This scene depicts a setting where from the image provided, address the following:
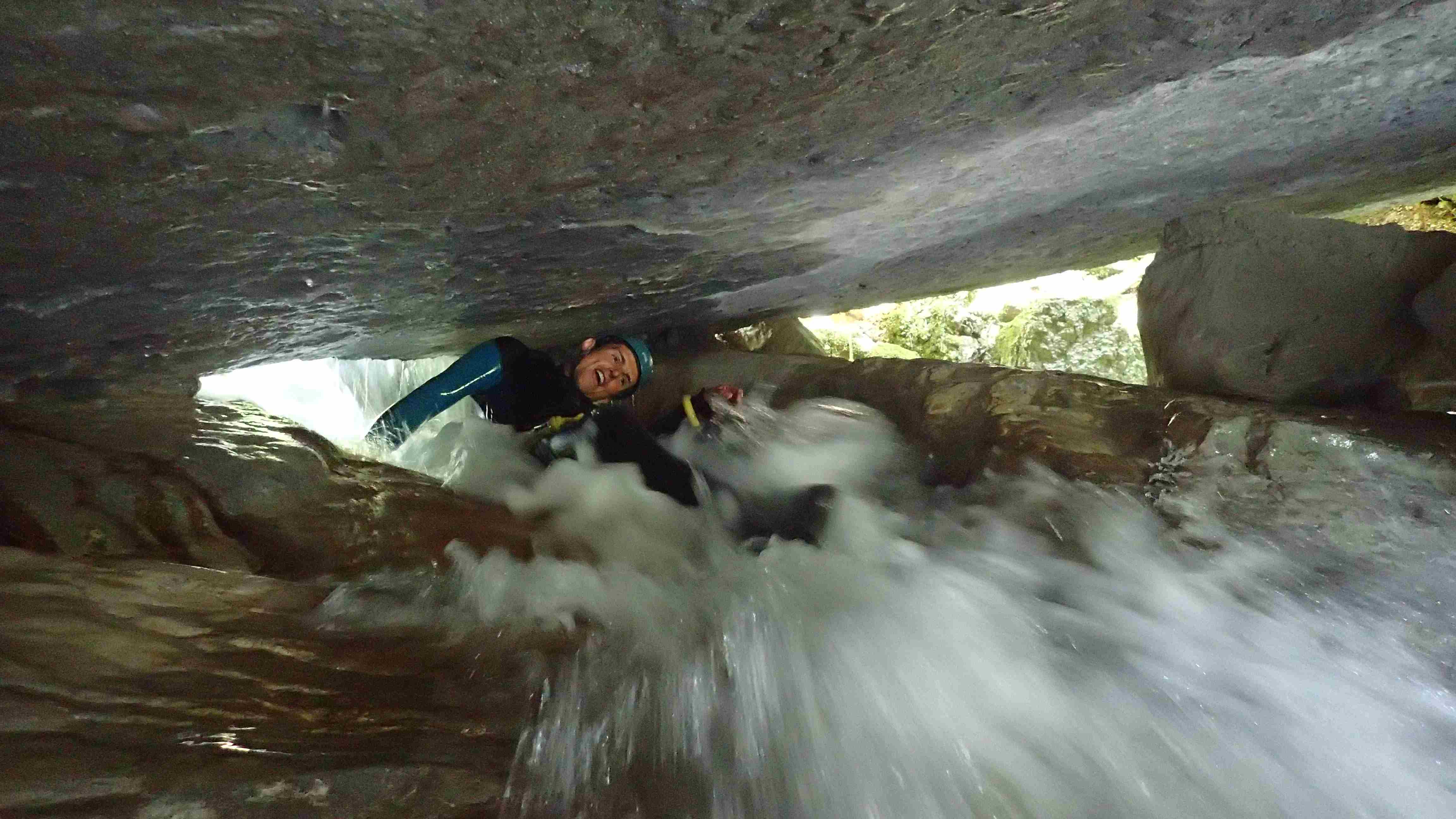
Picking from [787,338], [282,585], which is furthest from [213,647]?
[787,338]

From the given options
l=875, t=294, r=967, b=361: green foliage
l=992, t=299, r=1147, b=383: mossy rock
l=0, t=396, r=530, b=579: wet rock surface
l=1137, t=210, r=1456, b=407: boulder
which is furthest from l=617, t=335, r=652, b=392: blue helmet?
l=875, t=294, r=967, b=361: green foliage

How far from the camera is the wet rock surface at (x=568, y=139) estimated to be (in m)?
1.38

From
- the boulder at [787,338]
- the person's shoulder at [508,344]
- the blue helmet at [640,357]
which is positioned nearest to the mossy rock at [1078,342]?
the boulder at [787,338]

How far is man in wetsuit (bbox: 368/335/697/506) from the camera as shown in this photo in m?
4.27

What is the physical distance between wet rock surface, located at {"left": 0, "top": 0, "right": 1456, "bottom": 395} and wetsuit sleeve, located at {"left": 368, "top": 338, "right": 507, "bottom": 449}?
0.66 m

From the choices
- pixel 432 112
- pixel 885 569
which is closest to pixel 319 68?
pixel 432 112

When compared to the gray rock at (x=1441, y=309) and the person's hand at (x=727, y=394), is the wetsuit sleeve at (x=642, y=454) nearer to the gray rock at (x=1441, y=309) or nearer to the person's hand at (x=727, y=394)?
the person's hand at (x=727, y=394)

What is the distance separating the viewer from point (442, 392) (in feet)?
14.0

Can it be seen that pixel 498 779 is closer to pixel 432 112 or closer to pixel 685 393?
pixel 432 112

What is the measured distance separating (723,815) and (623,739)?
31 cm

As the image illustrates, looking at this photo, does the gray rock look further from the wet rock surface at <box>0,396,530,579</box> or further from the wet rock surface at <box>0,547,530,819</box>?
the wet rock surface at <box>0,396,530,579</box>

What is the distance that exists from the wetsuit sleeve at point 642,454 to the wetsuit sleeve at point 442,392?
0.74 m

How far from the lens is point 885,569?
297cm

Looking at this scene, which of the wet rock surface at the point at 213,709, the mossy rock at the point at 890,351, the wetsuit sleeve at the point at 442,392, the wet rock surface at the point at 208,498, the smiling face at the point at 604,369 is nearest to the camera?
the wet rock surface at the point at 213,709
